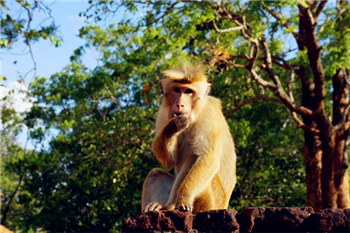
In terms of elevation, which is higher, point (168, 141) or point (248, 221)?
point (168, 141)

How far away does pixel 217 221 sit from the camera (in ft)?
7.13

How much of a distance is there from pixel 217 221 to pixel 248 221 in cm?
20

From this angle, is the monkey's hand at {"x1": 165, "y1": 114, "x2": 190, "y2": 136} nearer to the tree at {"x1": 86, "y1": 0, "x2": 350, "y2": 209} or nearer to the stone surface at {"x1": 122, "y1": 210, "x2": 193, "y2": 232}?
the stone surface at {"x1": 122, "y1": 210, "x2": 193, "y2": 232}

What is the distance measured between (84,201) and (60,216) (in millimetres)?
971

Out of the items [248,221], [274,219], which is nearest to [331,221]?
[274,219]

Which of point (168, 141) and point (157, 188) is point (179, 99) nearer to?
point (168, 141)

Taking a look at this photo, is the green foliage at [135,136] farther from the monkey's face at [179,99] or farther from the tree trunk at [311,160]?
the monkey's face at [179,99]

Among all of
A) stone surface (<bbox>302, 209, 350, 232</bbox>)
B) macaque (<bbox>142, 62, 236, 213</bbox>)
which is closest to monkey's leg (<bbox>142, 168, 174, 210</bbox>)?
macaque (<bbox>142, 62, 236, 213</bbox>)

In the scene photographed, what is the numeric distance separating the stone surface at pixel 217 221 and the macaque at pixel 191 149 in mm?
1001

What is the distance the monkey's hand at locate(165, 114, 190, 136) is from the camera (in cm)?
351

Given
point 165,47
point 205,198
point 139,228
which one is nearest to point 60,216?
point 165,47

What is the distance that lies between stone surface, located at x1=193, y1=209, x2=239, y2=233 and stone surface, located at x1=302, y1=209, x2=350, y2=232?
1.52 ft

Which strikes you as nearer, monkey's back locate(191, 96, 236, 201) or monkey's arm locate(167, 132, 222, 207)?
monkey's arm locate(167, 132, 222, 207)

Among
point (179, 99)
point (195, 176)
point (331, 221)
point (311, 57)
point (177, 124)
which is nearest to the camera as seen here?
point (331, 221)
